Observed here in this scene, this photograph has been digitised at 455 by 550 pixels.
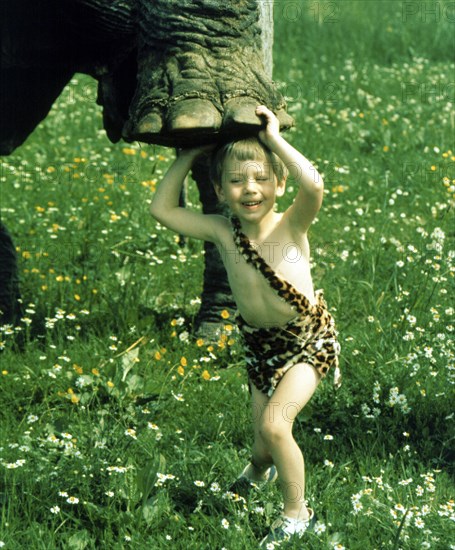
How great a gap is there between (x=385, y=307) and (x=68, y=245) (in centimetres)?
193

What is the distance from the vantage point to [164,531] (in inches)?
157

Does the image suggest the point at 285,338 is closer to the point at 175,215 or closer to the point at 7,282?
the point at 175,215

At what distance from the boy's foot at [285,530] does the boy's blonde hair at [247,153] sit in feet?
3.76

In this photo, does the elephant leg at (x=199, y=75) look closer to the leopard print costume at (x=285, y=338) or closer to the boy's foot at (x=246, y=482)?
the leopard print costume at (x=285, y=338)

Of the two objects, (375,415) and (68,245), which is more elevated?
(375,415)

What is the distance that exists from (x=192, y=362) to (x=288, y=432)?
1594 mm

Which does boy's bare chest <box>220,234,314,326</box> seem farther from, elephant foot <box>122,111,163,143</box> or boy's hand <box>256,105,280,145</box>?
elephant foot <box>122,111,163,143</box>

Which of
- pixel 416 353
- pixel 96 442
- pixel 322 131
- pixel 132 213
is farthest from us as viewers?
pixel 322 131

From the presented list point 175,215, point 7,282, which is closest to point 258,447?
point 175,215

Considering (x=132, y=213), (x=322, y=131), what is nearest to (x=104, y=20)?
(x=132, y=213)

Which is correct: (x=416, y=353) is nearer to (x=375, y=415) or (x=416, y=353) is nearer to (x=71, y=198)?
(x=375, y=415)

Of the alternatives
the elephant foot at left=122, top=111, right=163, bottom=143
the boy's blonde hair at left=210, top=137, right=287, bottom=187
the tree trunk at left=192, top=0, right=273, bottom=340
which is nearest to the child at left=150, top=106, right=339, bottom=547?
the boy's blonde hair at left=210, top=137, right=287, bottom=187

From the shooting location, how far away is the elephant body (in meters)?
3.66

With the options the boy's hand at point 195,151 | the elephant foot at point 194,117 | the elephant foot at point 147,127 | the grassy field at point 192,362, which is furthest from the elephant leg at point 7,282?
the elephant foot at point 194,117
